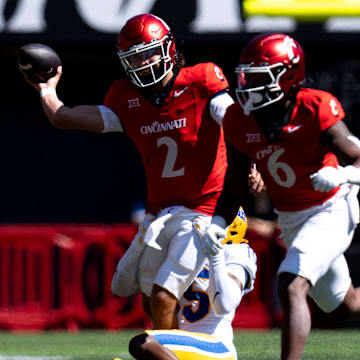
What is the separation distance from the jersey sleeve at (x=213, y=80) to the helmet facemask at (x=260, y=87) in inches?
18.1

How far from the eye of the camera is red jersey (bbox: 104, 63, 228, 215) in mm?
5281

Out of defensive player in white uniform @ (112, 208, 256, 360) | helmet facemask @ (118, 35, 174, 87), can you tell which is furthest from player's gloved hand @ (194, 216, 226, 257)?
helmet facemask @ (118, 35, 174, 87)

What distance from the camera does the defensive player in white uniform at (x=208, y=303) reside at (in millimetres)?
4723

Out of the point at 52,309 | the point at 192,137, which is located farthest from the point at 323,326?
the point at 192,137

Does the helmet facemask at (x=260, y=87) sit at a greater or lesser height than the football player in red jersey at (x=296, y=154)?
greater

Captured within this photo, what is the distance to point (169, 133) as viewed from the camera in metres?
5.29

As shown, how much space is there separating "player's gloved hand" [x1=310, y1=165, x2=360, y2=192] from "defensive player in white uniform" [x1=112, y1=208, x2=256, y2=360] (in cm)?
63

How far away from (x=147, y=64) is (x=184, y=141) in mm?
463

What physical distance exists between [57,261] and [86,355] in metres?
2.59

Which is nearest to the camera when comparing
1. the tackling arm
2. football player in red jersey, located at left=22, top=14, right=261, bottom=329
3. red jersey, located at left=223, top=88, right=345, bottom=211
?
red jersey, located at left=223, top=88, right=345, bottom=211

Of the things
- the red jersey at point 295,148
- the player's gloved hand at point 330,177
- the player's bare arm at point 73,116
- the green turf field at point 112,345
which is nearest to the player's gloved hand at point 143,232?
the player's bare arm at point 73,116

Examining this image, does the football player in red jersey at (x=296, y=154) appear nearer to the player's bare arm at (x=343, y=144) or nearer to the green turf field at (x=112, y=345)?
the player's bare arm at (x=343, y=144)

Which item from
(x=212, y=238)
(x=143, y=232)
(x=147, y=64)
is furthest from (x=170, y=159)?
(x=212, y=238)

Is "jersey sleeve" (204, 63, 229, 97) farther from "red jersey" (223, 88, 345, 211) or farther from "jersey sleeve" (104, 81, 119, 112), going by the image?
"jersey sleeve" (104, 81, 119, 112)
